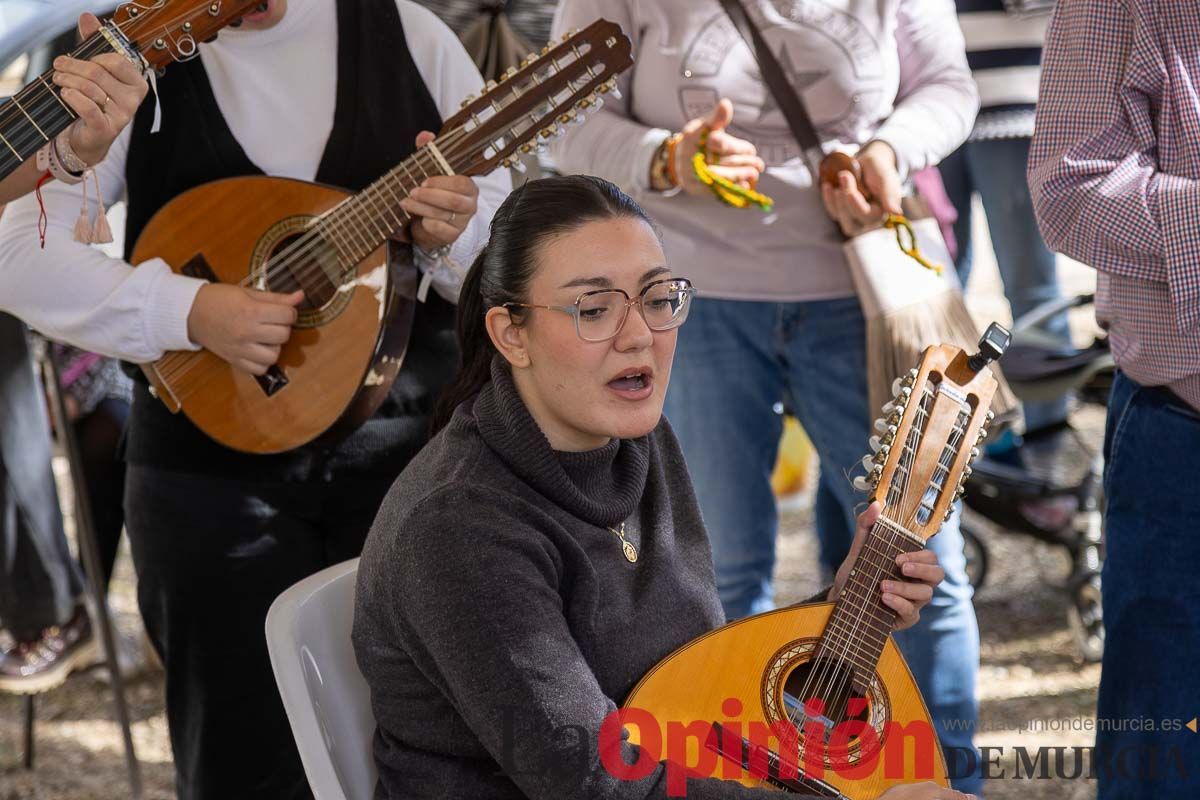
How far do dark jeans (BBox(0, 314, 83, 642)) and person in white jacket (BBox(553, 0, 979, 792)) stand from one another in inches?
56.2

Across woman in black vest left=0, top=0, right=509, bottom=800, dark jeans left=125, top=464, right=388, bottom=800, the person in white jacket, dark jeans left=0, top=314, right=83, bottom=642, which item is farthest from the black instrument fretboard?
dark jeans left=0, top=314, right=83, bottom=642

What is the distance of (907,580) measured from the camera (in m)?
1.81

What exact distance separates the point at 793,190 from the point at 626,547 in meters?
0.97

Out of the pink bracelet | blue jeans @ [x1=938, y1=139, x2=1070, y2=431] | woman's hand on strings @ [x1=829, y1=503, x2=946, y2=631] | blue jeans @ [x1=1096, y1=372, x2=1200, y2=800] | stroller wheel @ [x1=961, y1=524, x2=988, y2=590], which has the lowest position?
stroller wheel @ [x1=961, y1=524, x2=988, y2=590]

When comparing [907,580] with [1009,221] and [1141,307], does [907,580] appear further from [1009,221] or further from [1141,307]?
[1009,221]

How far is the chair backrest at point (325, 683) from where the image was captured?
5.36 ft

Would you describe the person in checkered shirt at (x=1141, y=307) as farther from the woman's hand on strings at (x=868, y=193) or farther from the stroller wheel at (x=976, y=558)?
the stroller wheel at (x=976, y=558)

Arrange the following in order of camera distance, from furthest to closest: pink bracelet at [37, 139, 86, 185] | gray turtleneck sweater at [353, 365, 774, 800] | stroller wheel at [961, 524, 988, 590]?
stroller wheel at [961, 524, 988, 590] < pink bracelet at [37, 139, 86, 185] < gray turtleneck sweater at [353, 365, 774, 800]

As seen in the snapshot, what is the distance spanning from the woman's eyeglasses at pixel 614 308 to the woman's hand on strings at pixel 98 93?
0.58m

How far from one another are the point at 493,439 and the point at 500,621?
242 millimetres

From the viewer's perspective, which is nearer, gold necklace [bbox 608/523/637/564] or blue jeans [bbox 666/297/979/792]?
gold necklace [bbox 608/523/637/564]

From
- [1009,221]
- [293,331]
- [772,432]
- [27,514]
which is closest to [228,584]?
[293,331]

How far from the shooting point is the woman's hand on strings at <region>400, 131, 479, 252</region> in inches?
80.3

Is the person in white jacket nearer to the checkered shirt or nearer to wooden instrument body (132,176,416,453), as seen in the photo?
the checkered shirt
